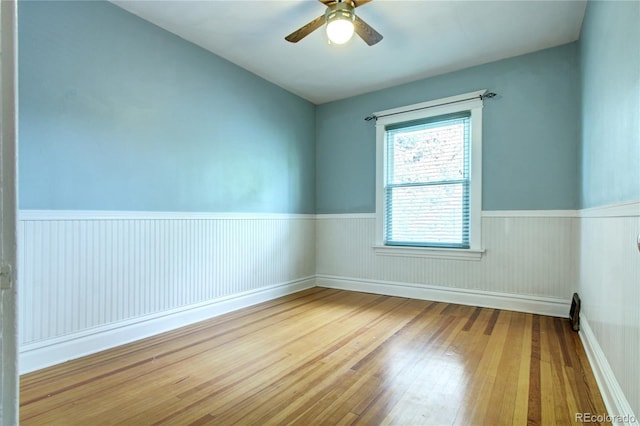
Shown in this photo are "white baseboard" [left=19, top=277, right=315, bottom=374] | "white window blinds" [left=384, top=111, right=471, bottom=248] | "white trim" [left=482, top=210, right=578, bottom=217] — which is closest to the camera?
"white baseboard" [left=19, top=277, right=315, bottom=374]

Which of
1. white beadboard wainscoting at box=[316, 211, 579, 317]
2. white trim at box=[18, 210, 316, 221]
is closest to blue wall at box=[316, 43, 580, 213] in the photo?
white beadboard wainscoting at box=[316, 211, 579, 317]

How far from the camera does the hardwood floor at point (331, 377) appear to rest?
161cm

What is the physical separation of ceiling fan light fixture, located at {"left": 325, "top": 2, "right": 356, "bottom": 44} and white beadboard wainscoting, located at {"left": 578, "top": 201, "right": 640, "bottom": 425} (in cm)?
197

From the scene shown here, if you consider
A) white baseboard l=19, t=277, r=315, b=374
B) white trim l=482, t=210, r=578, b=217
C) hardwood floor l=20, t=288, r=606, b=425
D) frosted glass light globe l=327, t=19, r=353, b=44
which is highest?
frosted glass light globe l=327, t=19, r=353, b=44

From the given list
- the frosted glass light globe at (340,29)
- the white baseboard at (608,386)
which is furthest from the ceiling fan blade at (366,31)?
the white baseboard at (608,386)

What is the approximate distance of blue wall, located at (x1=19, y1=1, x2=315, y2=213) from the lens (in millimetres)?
2148

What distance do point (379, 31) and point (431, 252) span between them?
7.91 ft

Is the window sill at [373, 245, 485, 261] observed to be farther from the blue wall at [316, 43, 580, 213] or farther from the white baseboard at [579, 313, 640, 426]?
the white baseboard at [579, 313, 640, 426]

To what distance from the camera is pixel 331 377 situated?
1.98 meters

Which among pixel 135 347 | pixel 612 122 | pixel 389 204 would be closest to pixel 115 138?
pixel 135 347

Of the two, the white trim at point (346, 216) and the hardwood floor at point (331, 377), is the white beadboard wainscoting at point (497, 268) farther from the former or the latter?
the hardwood floor at point (331, 377)

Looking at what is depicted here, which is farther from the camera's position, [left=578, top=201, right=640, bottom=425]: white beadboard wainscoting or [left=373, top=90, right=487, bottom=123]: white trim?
[left=373, top=90, right=487, bottom=123]: white trim

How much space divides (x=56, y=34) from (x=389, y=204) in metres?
3.50

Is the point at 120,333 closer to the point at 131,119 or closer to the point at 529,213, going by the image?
the point at 131,119
